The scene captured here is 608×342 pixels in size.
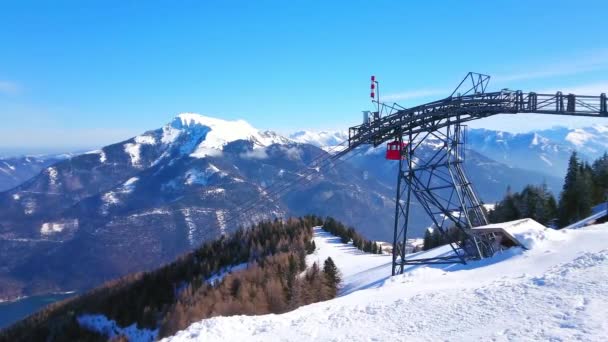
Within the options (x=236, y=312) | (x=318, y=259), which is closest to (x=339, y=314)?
(x=236, y=312)

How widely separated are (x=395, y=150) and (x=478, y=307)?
1361cm

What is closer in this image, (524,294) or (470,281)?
(524,294)

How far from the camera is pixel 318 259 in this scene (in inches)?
2024

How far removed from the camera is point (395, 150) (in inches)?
1134

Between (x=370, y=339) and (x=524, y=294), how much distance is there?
19.8ft

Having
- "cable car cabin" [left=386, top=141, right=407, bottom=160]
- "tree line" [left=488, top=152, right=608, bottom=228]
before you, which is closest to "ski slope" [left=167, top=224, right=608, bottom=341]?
"cable car cabin" [left=386, top=141, right=407, bottom=160]

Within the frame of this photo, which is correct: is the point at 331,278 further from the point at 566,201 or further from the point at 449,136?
the point at 566,201

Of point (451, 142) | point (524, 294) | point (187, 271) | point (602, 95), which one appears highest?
point (602, 95)

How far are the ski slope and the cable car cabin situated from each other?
7.35 metres

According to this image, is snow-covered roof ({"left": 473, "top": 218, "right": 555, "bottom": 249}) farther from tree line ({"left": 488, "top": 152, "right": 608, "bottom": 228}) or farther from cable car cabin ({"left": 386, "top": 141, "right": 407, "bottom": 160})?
tree line ({"left": 488, "top": 152, "right": 608, "bottom": 228})

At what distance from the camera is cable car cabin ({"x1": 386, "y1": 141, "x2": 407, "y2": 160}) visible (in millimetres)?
28641

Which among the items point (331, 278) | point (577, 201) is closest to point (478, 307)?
point (331, 278)

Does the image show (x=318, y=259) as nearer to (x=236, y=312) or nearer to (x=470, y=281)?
(x=236, y=312)

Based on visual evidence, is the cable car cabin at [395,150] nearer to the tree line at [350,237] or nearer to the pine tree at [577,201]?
the tree line at [350,237]
